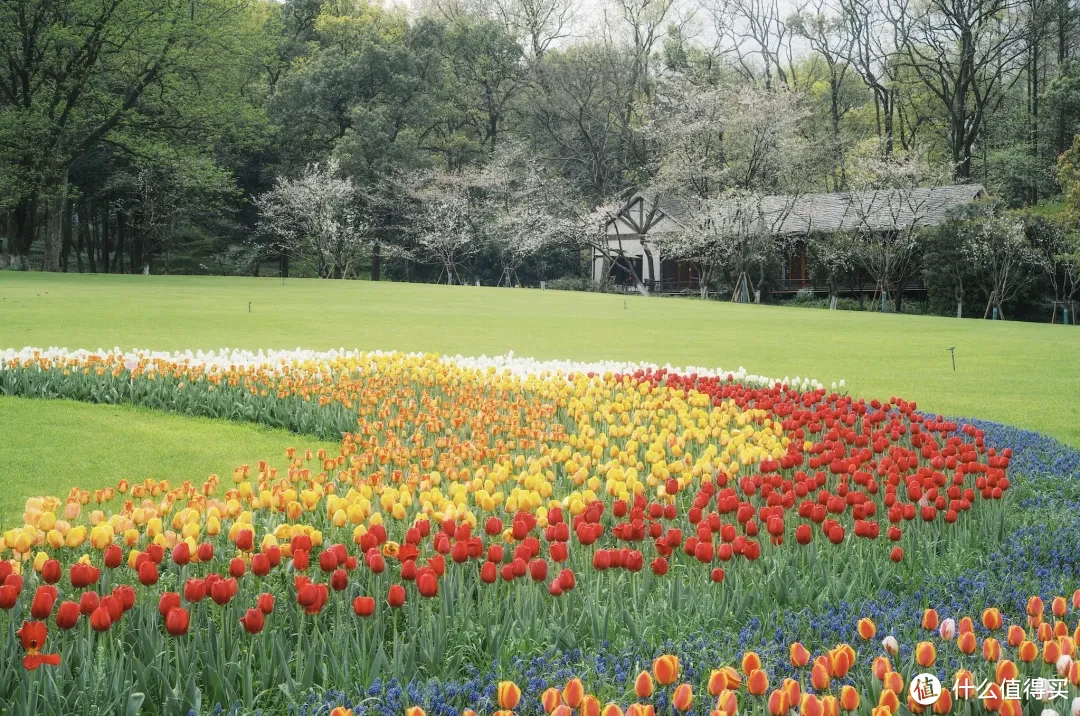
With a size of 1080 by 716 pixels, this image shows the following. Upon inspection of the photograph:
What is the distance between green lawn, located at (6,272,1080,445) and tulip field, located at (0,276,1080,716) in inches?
201

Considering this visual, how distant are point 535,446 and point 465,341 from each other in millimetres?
10592

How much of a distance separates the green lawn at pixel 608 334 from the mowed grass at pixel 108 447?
6606 mm

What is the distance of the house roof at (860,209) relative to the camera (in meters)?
37.5

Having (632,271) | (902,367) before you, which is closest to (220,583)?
(902,367)

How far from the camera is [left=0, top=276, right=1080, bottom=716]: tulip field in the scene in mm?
2828

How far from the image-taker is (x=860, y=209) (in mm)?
38094

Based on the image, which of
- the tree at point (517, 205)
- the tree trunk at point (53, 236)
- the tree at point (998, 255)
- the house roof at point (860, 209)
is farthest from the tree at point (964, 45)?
the tree trunk at point (53, 236)

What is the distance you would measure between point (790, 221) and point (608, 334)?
2608 cm

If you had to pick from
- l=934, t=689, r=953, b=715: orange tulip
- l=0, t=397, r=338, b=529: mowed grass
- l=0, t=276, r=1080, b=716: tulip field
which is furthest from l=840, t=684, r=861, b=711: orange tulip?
l=0, t=397, r=338, b=529: mowed grass

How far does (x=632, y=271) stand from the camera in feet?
150

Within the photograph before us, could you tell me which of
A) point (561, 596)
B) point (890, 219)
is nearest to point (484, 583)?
point (561, 596)

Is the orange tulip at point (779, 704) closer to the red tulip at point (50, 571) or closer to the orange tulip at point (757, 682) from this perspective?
the orange tulip at point (757, 682)

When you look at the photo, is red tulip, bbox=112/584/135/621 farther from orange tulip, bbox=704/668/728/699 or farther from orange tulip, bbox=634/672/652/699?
orange tulip, bbox=704/668/728/699

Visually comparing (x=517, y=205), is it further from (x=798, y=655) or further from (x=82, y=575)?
(x=798, y=655)
